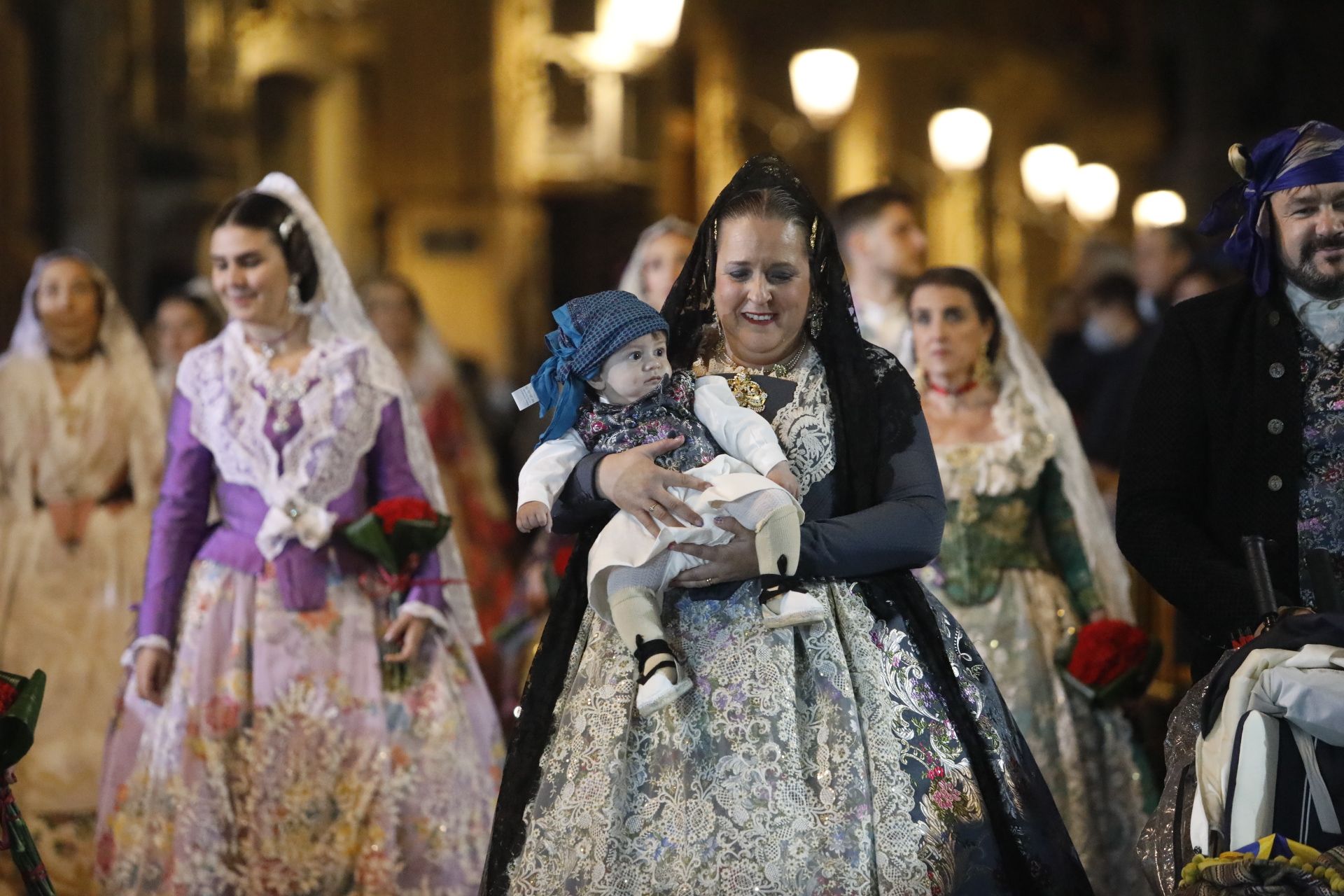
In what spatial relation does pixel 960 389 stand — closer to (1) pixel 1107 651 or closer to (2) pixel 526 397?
(1) pixel 1107 651

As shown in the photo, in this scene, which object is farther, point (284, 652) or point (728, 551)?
point (284, 652)

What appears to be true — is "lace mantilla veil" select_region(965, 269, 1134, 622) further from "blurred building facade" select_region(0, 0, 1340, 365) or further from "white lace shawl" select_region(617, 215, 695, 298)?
"blurred building facade" select_region(0, 0, 1340, 365)

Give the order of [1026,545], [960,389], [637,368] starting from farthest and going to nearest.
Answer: [960,389] → [1026,545] → [637,368]

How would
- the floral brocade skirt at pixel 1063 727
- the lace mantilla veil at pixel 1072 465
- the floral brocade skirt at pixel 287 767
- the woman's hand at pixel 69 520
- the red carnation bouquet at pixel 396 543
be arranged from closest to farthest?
the floral brocade skirt at pixel 287 767 < the red carnation bouquet at pixel 396 543 < the floral brocade skirt at pixel 1063 727 < the lace mantilla veil at pixel 1072 465 < the woman's hand at pixel 69 520

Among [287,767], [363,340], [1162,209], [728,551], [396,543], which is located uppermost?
[1162,209]

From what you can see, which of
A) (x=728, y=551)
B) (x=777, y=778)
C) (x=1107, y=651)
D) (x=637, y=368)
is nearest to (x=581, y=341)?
(x=637, y=368)

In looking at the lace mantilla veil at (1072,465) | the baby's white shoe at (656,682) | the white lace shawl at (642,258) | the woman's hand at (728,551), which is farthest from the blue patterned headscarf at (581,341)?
the white lace shawl at (642,258)

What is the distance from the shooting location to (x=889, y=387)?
4371 millimetres

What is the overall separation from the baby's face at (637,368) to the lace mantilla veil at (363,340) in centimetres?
194

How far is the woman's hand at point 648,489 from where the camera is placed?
158 inches

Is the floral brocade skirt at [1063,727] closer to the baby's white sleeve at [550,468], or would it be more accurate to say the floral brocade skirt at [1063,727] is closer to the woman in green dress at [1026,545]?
the woman in green dress at [1026,545]

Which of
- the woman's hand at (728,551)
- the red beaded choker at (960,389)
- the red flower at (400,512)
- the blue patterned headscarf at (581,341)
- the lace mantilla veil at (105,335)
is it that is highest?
the lace mantilla veil at (105,335)

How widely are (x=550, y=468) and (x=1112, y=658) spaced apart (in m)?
2.32

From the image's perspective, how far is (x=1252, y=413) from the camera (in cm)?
440
